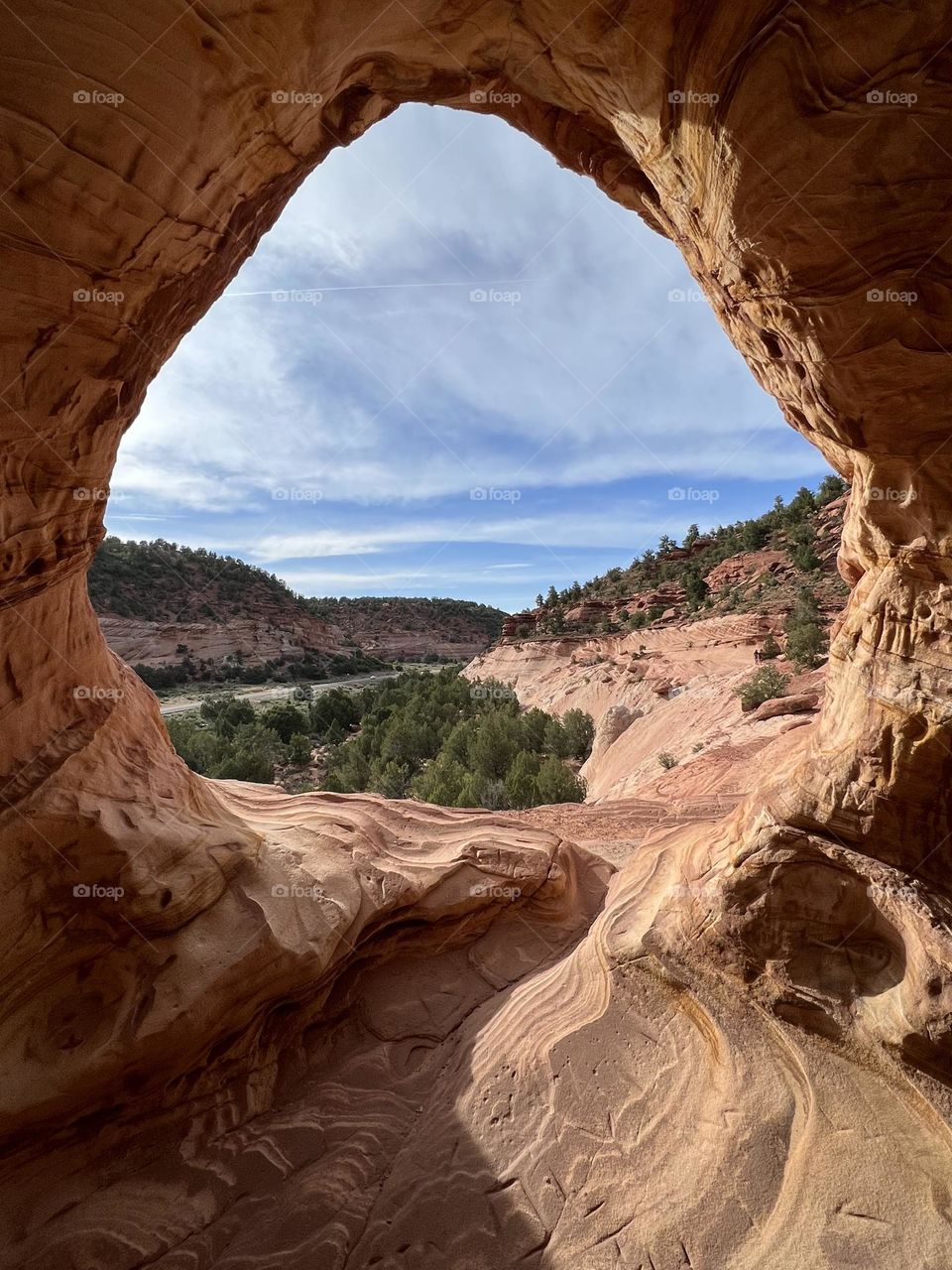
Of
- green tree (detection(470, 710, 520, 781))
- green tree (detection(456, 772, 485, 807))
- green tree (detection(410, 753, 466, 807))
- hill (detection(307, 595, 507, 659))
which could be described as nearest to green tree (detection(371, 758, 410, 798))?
green tree (detection(410, 753, 466, 807))

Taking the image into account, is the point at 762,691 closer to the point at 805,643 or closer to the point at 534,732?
the point at 805,643

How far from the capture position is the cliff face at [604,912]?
2.59 m

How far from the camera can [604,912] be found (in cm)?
460

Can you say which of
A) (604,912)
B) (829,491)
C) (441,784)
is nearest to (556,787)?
(441,784)

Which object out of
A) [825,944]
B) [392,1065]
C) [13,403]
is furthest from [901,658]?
[13,403]

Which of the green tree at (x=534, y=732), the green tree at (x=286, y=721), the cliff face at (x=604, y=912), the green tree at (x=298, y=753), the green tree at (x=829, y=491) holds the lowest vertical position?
the green tree at (x=298, y=753)

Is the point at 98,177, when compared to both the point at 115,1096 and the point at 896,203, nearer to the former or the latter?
the point at 896,203

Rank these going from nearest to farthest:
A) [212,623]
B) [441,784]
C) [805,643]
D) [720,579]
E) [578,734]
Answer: [441,784] → [805,643] → [578,734] → [720,579] → [212,623]

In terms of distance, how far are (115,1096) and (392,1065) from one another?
1.85m

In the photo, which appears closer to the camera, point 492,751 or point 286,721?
point 492,751

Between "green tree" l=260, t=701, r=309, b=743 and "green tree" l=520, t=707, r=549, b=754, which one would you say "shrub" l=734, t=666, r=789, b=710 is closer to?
"green tree" l=520, t=707, r=549, b=754

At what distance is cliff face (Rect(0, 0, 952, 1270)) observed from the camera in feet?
8.48

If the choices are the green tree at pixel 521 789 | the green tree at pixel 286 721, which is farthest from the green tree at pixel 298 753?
the green tree at pixel 521 789

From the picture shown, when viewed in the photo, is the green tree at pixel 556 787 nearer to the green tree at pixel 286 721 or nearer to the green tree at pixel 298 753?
the green tree at pixel 298 753
